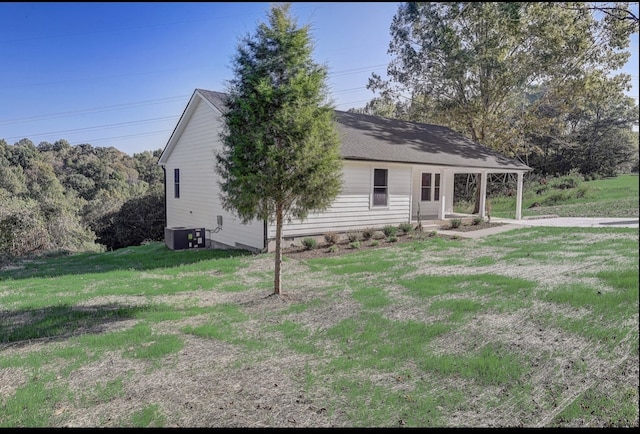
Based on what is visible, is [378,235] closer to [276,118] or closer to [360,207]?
[360,207]

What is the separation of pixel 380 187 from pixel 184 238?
22.7 ft

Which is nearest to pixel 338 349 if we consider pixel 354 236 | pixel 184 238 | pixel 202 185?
pixel 354 236

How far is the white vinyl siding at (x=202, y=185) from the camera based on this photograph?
40.1 ft

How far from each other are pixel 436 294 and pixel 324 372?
303cm

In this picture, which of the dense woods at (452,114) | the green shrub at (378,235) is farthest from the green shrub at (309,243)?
the dense woods at (452,114)

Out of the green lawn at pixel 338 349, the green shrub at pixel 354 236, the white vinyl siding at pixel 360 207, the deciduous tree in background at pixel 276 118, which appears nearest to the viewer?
the green lawn at pixel 338 349

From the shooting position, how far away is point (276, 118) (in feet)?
19.6

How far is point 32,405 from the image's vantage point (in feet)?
10.9

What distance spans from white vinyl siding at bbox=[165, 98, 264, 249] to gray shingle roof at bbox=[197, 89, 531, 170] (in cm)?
115

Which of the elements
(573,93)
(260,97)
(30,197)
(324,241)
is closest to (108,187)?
(30,197)

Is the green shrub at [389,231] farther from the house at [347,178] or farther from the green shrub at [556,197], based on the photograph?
the green shrub at [556,197]

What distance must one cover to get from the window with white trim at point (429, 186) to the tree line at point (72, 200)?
1366cm

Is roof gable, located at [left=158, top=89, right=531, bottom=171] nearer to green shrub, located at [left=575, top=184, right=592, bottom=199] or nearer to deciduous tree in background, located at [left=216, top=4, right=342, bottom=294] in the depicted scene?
green shrub, located at [left=575, top=184, right=592, bottom=199]

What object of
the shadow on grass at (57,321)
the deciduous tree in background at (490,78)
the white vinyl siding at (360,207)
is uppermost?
the deciduous tree in background at (490,78)
